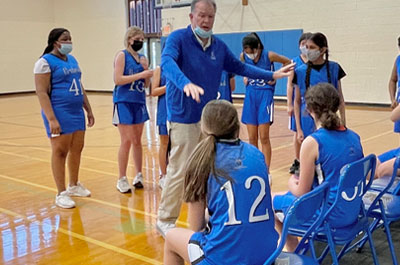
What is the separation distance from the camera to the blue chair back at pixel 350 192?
2217mm

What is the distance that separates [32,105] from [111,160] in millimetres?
9651

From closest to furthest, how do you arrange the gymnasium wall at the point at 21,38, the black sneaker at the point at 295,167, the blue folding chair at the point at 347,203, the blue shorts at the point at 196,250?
the blue shorts at the point at 196,250 < the blue folding chair at the point at 347,203 < the black sneaker at the point at 295,167 < the gymnasium wall at the point at 21,38

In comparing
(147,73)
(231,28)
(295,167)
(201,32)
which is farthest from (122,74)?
(231,28)

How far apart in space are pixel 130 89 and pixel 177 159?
5.33 feet

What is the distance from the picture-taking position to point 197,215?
2008 millimetres

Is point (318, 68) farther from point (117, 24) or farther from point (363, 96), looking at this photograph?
point (117, 24)

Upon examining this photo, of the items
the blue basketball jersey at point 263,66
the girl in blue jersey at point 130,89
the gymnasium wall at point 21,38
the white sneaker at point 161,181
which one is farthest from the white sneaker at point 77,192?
the gymnasium wall at point 21,38

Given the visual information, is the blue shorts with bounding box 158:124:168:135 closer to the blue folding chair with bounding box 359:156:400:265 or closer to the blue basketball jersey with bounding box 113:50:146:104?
the blue basketball jersey with bounding box 113:50:146:104

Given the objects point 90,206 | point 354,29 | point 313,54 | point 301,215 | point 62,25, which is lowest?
point 90,206

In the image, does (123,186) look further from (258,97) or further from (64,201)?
(258,97)

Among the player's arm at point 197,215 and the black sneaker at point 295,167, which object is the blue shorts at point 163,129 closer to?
the black sneaker at point 295,167

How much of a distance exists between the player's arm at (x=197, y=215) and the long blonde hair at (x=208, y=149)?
0.13 feet

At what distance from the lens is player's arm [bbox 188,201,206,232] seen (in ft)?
6.49

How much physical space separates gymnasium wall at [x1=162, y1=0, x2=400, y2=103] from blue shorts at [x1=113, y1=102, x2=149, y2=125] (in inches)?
349
